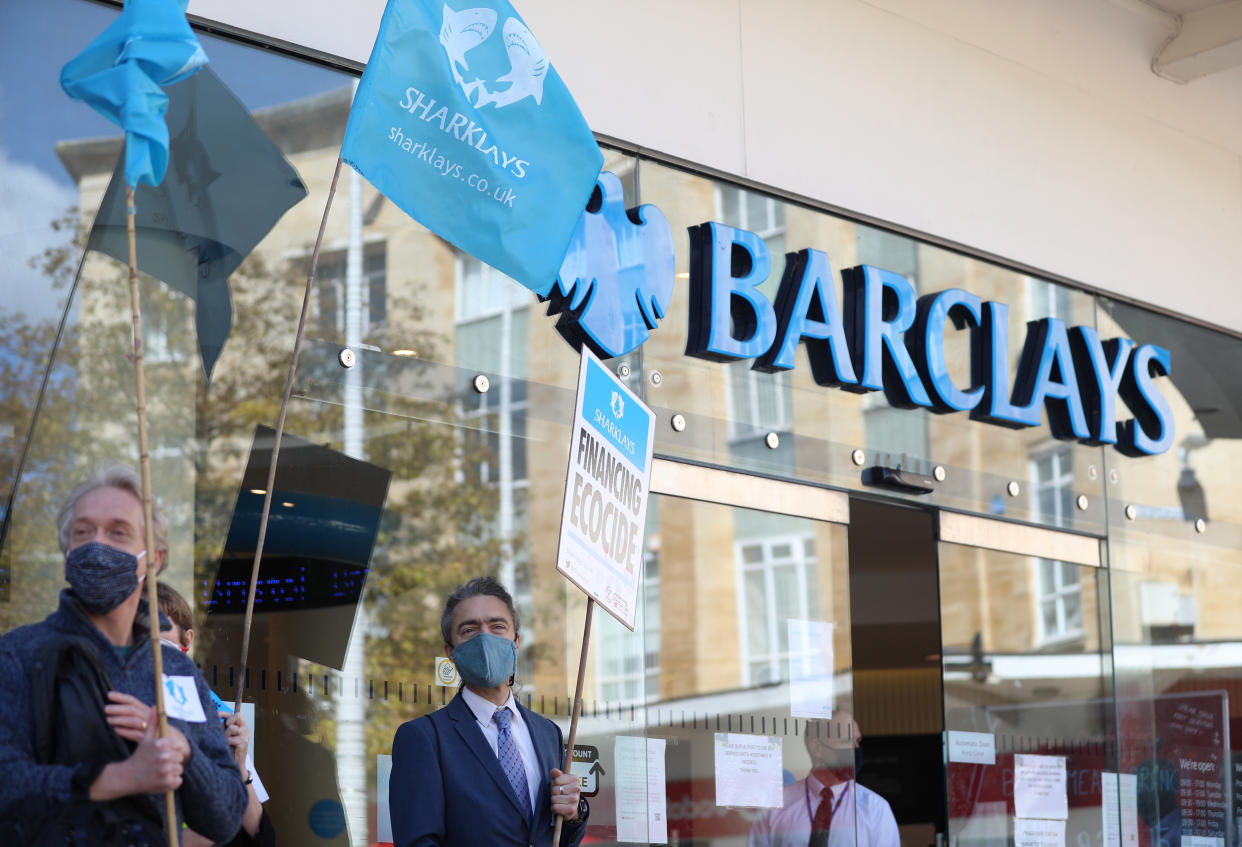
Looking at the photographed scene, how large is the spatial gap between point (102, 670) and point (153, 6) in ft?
4.27

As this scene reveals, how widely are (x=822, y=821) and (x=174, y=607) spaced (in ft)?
10.5

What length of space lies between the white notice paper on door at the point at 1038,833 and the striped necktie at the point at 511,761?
12.3 ft

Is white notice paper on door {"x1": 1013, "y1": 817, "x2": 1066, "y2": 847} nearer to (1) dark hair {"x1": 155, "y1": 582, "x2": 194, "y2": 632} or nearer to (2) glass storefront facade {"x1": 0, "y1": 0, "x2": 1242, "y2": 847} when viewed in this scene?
(2) glass storefront facade {"x1": 0, "y1": 0, "x2": 1242, "y2": 847}

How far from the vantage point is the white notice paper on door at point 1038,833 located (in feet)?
22.5

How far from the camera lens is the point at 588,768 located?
17.6ft

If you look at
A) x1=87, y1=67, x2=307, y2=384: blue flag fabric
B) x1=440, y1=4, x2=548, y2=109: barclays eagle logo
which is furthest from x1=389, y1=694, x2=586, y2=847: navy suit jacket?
x1=440, y1=4, x2=548, y2=109: barclays eagle logo

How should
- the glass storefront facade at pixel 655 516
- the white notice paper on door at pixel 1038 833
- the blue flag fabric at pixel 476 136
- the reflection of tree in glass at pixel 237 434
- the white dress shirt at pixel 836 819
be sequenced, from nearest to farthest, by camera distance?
the blue flag fabric at pixel 476 136 → the reflection of tree in glass at pixel 237 434 → the glass storefront facade at pixel 655 516 → the white dress shirt at pixel 836 819 → the white notice paper on door at pixel 1038 833

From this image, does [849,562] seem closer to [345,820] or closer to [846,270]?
[846,270]

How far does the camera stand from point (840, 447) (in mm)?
6480

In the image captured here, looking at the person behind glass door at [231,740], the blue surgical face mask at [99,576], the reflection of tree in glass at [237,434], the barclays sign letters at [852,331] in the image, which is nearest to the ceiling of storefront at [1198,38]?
the barclays sign letters at [852,331]

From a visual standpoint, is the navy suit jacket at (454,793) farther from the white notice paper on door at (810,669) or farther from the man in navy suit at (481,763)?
the white notice paper on door at (810,669)

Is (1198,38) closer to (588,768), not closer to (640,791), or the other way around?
(640,791)

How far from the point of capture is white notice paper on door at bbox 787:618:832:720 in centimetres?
605

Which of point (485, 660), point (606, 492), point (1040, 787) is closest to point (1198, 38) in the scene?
point (1040, 787)
